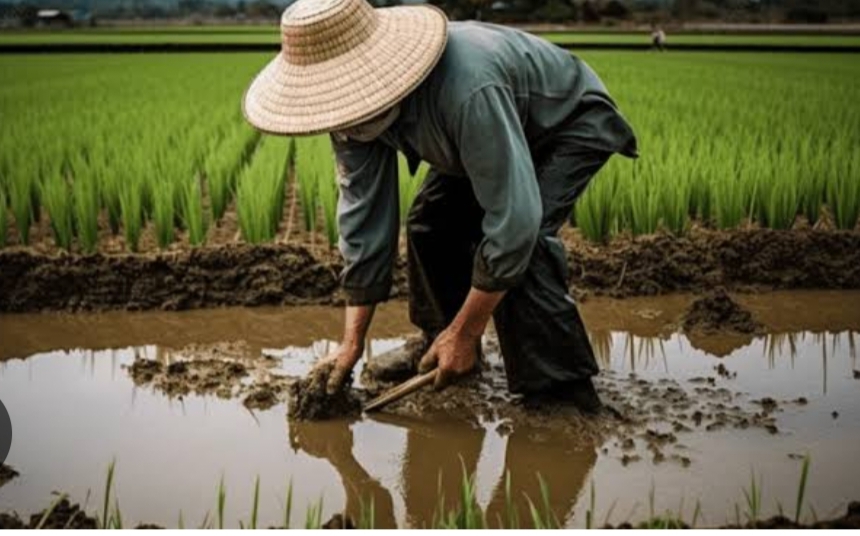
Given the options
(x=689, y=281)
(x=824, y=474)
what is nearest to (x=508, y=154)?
(x=824, y=474)

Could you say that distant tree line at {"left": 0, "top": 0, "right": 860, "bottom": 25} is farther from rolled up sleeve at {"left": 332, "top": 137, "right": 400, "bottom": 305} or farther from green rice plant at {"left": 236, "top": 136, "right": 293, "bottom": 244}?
rolled up sleeve at {"left": 332, "top": 137, "right": 400, "bottom": 305}

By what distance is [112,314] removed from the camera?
316cm

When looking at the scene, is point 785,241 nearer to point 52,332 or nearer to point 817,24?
point 817,24

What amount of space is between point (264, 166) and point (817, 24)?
179 cm

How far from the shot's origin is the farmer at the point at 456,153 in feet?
6.39

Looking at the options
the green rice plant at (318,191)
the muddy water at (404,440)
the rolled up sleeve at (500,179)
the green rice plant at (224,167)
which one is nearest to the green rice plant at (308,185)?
the green rice plant at (318,191)

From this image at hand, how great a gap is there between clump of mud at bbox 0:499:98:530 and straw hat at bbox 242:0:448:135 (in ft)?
2.09

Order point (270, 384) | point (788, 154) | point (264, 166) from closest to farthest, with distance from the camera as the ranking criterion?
point (270, 384) < point (788, 154) < point (264, 166)

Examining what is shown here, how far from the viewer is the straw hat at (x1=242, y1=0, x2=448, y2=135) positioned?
1.91m

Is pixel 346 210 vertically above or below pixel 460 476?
above

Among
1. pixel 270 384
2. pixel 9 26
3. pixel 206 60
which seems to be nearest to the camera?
pixel 270 384

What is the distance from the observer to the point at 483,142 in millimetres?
1953

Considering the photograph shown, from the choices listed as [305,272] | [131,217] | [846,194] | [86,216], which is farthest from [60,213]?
[846,194]

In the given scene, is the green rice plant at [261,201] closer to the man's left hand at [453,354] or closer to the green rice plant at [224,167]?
the green rice plant at [224,167]
